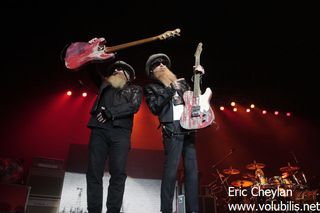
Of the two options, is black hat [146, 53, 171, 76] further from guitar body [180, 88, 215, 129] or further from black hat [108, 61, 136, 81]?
guitar body [180, 88, 215, 129]

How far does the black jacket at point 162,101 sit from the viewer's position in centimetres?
302

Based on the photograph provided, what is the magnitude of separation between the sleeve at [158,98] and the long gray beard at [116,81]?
466mm

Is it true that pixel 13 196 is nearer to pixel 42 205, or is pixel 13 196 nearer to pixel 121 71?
pixel 42 205

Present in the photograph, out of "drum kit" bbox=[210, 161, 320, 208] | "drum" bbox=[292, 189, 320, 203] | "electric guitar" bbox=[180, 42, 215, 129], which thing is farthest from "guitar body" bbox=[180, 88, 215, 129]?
"drum" bbox=[292, 189, 320, 203]

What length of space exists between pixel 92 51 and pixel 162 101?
1.08 m

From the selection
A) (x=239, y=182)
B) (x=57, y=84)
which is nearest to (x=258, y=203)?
(x=239, y=182)

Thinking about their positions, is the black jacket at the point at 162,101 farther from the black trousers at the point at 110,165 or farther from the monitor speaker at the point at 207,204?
the monitor speaker at the point at 207,204

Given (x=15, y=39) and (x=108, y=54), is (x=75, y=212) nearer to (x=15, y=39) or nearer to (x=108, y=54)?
(x=108, y=54)

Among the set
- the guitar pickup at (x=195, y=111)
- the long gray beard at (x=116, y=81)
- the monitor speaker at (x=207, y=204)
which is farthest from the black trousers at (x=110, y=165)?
the monitor speaker at (x=207, y=204)

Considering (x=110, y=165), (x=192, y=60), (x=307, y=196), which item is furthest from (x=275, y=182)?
(x=110, y=165)

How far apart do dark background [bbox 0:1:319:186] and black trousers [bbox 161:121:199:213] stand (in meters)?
3.19

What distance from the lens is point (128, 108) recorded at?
10.3ft

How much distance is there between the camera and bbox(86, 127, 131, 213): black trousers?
9.06 feet

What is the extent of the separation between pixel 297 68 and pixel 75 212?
18.1 feet
